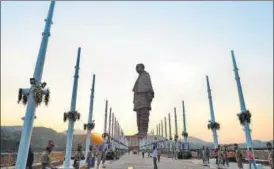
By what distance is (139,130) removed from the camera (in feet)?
25.3

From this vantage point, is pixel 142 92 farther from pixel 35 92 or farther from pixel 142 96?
pixel 35 92

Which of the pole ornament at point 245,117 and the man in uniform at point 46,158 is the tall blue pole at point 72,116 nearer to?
the man in uniform at point 46,158

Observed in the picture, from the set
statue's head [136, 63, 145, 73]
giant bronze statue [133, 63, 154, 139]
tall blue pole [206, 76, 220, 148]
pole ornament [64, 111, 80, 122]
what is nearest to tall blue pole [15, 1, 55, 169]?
giant bronze statue [133, 63, 154, 139]

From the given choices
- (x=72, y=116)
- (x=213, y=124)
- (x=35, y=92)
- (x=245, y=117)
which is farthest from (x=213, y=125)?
(x=35, y=92)

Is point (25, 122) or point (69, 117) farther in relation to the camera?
point (69, 117)

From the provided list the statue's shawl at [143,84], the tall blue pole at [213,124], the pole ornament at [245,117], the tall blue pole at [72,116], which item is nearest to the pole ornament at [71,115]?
the tall blue pole at [72,116]

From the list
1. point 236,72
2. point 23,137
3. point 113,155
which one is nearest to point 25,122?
point 23,137

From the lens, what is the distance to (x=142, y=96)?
6.66 metres

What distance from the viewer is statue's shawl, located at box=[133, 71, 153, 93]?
6681 mm

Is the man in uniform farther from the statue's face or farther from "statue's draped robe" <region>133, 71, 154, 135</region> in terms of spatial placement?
the statue's face

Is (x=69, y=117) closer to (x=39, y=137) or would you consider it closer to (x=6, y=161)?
(x=6, y=161)

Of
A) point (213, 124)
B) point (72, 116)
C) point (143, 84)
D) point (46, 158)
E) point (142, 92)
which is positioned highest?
point (213, 124)

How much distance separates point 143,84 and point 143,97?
0.40m

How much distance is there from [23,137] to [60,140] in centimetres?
17960
